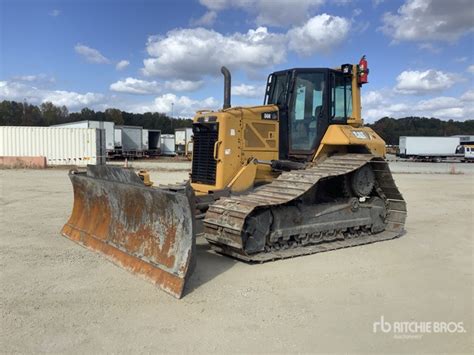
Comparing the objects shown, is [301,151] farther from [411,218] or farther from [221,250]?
[411,218]

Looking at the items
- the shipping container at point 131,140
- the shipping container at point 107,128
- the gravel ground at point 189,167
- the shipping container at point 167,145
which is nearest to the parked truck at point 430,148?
the gravel ground at point 189,167

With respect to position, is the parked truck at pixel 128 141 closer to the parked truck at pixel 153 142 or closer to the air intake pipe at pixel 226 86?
the parked truck at pixel 153 142

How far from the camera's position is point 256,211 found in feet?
21.0

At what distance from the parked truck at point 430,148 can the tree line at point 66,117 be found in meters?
46.0

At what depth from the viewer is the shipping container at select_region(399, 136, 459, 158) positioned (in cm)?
5219

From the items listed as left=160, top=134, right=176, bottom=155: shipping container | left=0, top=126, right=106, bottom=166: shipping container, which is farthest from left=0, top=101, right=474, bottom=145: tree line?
left=0, top=126, right=106, bottom=166: shipping container

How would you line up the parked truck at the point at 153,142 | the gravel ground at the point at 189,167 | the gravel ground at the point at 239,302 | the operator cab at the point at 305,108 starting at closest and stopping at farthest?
the gravel ground at the point at 239,302, the operator cab at the point at 305,108, the gravel ground at the point at 189,167, the parked truck at the point at 153,142

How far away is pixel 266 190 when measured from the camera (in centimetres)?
699

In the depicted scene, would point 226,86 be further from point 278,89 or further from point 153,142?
point 153,142

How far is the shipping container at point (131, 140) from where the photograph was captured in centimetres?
3994

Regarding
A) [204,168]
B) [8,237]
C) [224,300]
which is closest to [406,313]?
[224,300]

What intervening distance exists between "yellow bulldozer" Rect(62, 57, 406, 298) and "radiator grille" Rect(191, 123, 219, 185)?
0.7 inches

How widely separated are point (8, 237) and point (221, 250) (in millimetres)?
3893

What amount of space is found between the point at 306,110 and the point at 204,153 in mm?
2067
